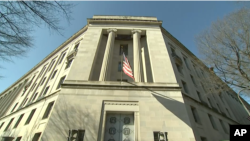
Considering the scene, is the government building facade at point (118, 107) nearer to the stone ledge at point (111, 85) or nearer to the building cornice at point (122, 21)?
the stone ledge at point (111, 85)

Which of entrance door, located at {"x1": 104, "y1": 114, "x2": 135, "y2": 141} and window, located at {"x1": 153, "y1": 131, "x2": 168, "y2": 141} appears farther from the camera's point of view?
entrance door, located at {"x1": 104, "y1": 114, "x2": 135, "y2": 141}

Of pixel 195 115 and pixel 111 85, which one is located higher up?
pixel 111 85

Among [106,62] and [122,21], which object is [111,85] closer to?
[106,62]

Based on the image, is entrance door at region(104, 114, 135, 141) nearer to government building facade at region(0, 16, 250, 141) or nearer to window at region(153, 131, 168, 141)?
government building facade at region(0, 16, 250, 141)

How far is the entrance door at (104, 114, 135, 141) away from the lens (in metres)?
9.98

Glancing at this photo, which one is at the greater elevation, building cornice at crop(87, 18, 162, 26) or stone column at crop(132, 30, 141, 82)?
building cornice at crop(87, 18, 162, 26)

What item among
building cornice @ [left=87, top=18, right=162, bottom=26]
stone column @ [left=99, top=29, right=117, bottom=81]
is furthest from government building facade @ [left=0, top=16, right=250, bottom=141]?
building cornice @ [left=87, top=18, right=162, bottom=26]

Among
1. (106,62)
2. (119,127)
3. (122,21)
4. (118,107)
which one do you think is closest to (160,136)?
(119,127)

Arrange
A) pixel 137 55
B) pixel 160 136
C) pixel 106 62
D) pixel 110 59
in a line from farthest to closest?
pixel 137 55 < pixel 110 59 < pixel 106 62 < pixel 160 136

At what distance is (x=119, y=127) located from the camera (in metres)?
10.4

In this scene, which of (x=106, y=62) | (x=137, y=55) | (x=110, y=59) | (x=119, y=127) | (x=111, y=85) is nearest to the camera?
(x=119, y=127)

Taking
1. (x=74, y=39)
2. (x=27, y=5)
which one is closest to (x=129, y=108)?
(x=27, y=5)

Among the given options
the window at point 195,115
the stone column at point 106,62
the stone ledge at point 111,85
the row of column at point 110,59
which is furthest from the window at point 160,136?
the window at point 195,115

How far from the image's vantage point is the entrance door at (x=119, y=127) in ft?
32.7
